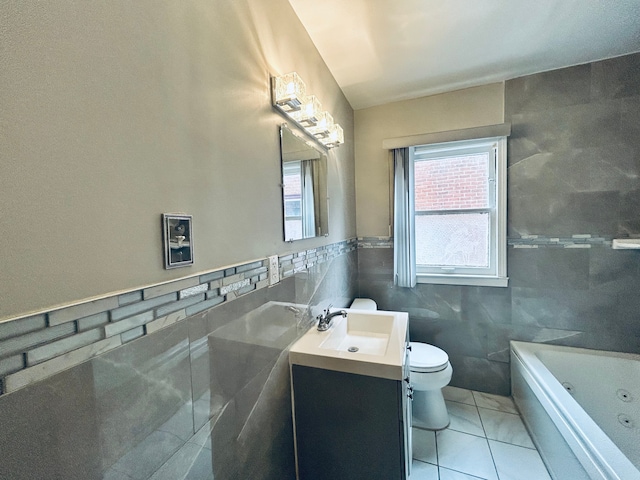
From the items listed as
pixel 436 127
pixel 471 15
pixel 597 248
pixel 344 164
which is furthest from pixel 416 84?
pixel 597 248

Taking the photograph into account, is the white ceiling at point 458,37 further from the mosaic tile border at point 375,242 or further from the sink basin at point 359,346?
the sink basin at point 359,346

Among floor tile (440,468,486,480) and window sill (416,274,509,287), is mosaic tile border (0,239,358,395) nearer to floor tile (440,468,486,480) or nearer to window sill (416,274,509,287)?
floor tile (440,468,486,480)

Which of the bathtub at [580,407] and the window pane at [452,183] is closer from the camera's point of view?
the bathtub at [580,407]

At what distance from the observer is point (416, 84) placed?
2145mm

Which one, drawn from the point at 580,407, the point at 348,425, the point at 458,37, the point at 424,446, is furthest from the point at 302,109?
the point at 424,446

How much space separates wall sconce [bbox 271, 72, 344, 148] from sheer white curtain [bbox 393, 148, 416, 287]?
74cm

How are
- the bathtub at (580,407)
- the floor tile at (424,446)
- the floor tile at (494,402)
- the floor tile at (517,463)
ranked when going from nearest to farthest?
the bathtub at (580,407) → the floor tile at (517,463) → the floor tile at (424,446) → the floor tile at (494,402)

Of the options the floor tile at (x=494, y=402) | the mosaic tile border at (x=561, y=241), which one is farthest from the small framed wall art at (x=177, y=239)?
the floor tile at (x=494, y=402)

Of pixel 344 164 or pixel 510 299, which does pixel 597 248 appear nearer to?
pixel 510 299

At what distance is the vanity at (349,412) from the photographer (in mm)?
1170

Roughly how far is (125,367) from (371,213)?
2202 mm

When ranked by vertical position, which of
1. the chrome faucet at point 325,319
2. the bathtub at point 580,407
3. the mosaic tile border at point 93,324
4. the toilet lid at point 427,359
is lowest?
the bathtub at point 580,407

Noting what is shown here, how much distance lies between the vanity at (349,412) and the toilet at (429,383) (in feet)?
1.82

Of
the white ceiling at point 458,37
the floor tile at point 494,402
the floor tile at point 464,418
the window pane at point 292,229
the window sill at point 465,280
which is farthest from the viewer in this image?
the window sill at point 465,280
